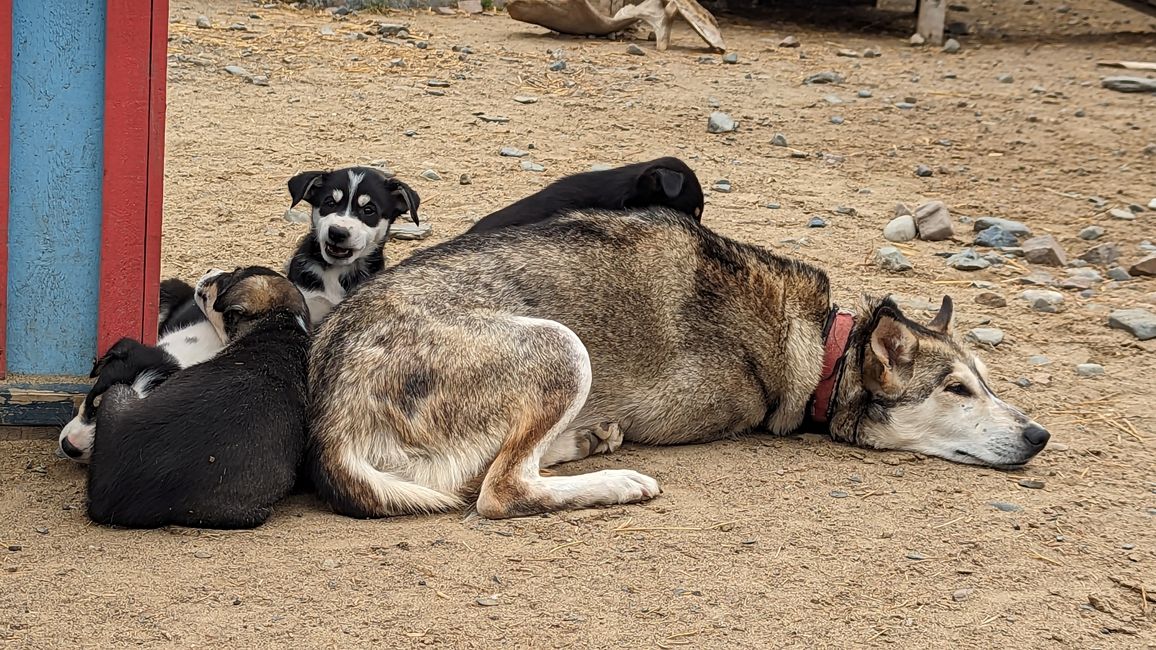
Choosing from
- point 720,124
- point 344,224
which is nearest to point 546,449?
point 344,224

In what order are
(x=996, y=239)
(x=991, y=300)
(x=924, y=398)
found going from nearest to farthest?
(x=924, y=398) → (x=991, y=300) → (x=996, y=239)

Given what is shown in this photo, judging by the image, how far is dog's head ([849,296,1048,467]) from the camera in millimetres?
5516

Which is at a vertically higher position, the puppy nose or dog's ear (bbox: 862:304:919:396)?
dog's ear (bbox: 862:304:919:396)

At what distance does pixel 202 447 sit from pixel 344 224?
6.96ft

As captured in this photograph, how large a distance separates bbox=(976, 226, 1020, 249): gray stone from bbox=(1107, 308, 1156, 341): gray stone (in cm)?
135

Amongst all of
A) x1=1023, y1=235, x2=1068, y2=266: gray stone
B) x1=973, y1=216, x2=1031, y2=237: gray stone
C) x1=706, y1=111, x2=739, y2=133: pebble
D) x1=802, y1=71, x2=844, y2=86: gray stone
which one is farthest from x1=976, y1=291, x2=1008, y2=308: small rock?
x1=802, y1=71, x2=844, y2=86: gray stone

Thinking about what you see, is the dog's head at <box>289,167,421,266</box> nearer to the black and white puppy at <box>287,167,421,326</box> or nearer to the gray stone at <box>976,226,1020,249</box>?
the black and white puppy at <box>287,167,421,326</box>

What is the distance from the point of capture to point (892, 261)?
7.97 metres

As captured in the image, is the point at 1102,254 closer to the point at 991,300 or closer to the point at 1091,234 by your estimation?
the point at 1091,234

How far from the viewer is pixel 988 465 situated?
550 cm

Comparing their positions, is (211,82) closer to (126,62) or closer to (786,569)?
(126,62)

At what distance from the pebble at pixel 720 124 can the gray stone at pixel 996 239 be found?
267cm

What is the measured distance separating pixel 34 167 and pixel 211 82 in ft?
19.9

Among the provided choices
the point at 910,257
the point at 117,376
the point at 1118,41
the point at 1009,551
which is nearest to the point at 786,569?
the point at 1009,551
